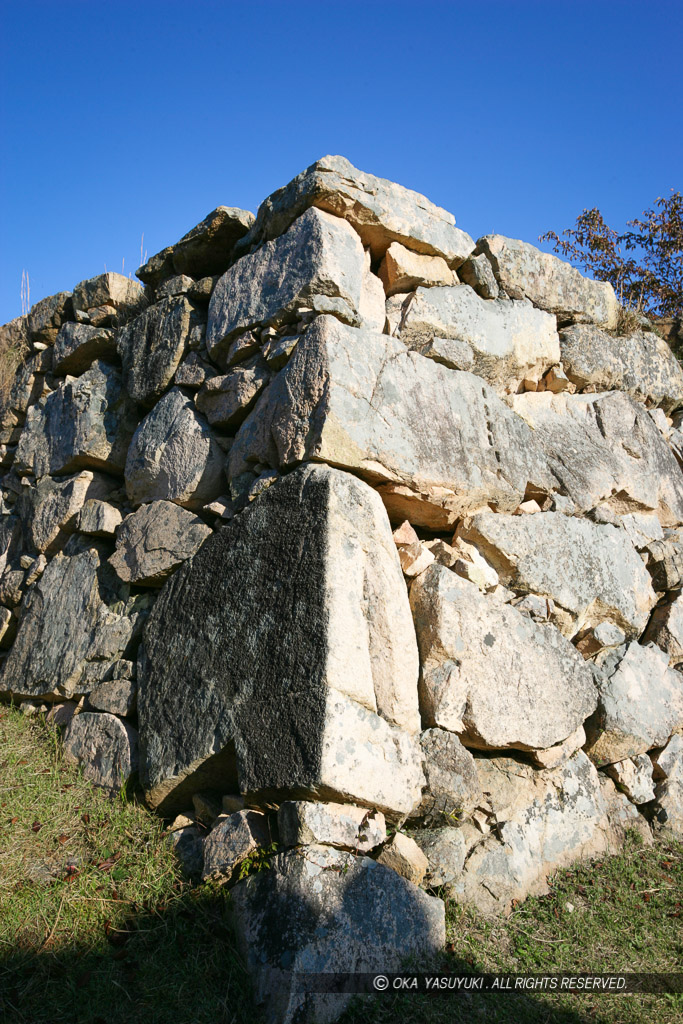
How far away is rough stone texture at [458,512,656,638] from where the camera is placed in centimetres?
375

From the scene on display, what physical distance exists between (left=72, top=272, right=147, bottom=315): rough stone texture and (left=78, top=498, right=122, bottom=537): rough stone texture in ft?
4.74

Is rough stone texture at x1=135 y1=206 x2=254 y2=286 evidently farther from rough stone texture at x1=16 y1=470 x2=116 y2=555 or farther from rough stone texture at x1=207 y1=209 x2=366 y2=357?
rough stone texture at x1=16 y1=470 x2=116 y2=555

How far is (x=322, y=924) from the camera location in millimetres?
2400

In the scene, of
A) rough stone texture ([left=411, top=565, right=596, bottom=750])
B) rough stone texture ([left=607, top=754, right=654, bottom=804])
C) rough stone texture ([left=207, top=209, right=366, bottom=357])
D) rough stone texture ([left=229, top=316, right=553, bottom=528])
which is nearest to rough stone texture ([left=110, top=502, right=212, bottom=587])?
rough stone texture ([left=229, top=316, right=553, bottom=528])

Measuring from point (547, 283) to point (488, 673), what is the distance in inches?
101

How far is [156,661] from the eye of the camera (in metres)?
3.47

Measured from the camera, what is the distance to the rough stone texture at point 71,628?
378 cm

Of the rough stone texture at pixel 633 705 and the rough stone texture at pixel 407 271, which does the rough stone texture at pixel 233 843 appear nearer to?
the rough stone texture at pixel 633 705

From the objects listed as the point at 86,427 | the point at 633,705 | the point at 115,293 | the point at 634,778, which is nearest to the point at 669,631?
the point at 633,705

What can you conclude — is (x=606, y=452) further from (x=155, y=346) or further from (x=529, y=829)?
(x=155, y=346)

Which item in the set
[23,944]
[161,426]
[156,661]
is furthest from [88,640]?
[23,944]

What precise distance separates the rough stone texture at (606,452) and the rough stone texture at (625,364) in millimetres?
120

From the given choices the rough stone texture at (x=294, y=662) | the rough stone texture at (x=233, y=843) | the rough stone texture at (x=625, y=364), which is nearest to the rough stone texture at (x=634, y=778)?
the rough stone texture at (x=294, y=662)

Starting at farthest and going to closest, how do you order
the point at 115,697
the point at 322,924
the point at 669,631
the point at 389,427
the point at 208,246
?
1. the point at 208,246
2. the point at 669,631
3. the point at 115,697
4. the point at 389,427
5. the point at 322,924
